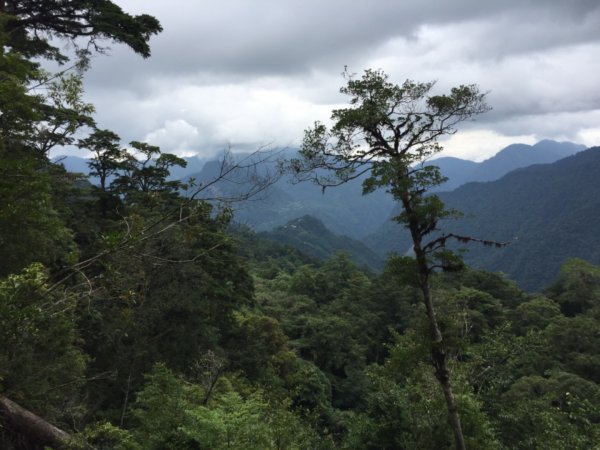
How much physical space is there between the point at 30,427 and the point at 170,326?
955cm

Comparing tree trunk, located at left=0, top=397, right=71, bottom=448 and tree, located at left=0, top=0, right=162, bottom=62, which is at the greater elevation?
tree, located at left=0, top=0, right=162, bottom=62

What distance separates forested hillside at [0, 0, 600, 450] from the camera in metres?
5.27

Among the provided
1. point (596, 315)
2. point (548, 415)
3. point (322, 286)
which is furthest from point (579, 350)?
point (322, 286)

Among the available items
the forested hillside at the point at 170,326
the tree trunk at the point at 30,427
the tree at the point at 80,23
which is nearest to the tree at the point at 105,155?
the forested hillside at the point at 170,326

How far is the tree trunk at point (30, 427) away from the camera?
785 centimetres

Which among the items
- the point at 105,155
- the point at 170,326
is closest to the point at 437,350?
the point at 170,326

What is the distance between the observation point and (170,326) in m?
17.5

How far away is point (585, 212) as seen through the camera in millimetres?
175875

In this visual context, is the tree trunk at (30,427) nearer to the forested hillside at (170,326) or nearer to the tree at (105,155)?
the forested hillside at (170,326)

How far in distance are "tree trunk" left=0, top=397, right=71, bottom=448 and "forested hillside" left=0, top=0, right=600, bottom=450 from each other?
3cm

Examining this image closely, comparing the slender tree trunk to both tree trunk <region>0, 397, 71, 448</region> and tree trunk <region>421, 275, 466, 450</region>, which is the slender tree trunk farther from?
tree trunk <region>0, 397, 71, 448</region>

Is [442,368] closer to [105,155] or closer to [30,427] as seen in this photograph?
[30,427]

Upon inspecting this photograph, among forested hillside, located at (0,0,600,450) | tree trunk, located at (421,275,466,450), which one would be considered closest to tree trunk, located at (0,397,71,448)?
forested hillside, located at (0,0,600,450)

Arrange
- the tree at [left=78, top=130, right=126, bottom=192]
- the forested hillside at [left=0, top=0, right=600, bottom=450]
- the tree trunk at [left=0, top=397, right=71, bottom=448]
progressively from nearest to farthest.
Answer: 1. the forested hillside at [left=0, top=0, right=600, bottom=450]
2. the tree trunk at [left=0, top=397, right=71, bottom=448]
3. the tree at [left=78, top=130, right=126, bottom=192]
